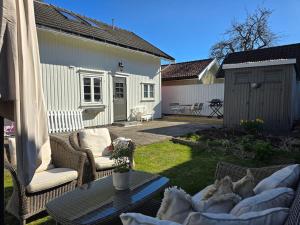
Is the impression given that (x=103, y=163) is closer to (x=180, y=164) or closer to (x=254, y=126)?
(x=180, y=164)

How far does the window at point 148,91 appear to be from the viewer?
12.6m

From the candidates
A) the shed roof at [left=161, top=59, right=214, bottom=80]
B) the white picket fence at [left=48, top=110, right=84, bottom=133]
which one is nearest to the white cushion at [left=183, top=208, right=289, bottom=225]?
the white picket fence at [left=48, top=110, right=84, bottom=133]

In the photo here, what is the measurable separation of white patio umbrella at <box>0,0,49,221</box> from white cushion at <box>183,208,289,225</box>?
1.17 metres

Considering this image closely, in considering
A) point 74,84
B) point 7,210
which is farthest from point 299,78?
point 7,210

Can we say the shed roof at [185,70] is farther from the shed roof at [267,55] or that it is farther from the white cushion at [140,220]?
the white cushion at [140,220]

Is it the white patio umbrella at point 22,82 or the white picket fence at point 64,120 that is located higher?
the white patio umbrella at point 22,82

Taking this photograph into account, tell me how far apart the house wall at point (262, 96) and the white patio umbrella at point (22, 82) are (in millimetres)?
8582

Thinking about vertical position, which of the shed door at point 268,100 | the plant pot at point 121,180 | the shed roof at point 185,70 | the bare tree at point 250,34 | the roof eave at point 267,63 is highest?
the bare tree at point 250,34

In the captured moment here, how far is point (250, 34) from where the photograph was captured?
78.4 ft

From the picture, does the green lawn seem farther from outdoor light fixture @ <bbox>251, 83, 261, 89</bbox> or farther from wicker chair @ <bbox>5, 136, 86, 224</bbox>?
outdoor light fixture @ <bbox>251, 83, 261, 89</bbox>

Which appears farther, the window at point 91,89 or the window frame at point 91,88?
the window at point 91,89

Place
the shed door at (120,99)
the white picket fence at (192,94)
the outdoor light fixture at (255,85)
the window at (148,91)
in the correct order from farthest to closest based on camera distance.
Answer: the white picket fence at (192,94)
the window at (148,91)
the shed door at (120,99)
the outdoor light fixture at (255,85)

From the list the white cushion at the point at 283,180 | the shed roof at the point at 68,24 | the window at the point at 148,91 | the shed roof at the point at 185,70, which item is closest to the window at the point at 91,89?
the shed roof at the point at 68,24

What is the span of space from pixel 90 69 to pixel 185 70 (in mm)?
9336
